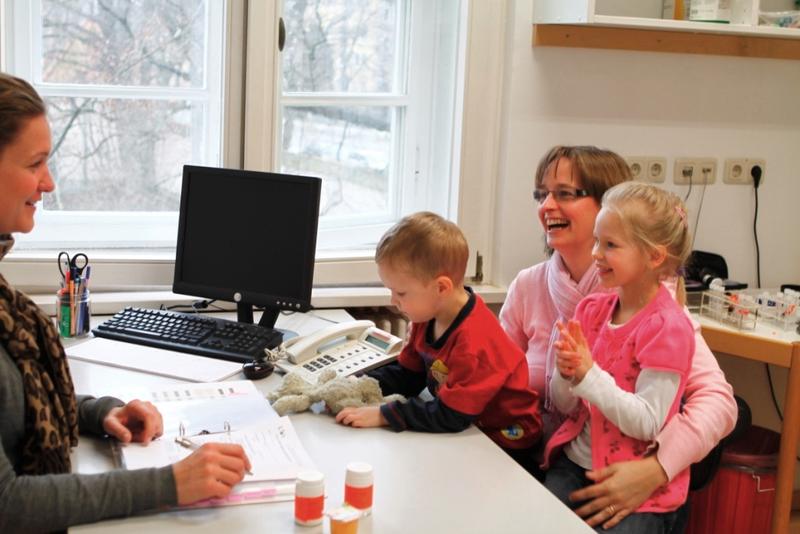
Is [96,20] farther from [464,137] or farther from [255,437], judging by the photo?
[255,437]

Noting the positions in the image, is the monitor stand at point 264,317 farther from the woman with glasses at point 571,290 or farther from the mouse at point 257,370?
the woman with glasses at point 571,290

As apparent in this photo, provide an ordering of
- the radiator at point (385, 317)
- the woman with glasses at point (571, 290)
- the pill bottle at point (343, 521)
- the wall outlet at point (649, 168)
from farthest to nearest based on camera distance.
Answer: the wall outlet at point (649, 168) < the radiator at point (385, 317) < the woman with glasses at point (571, 290) < the pill bottle at point (343, 521)

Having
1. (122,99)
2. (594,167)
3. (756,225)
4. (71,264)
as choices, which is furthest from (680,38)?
(71,264)

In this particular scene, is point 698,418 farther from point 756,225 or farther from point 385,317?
point 756,225

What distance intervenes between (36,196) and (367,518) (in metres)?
0.76

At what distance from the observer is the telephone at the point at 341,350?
7.05ft

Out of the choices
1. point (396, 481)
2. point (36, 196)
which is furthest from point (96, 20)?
point (396, 481)

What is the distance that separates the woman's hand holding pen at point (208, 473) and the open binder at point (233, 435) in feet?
0.11

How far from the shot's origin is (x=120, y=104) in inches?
111

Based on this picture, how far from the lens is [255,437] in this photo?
1.70 meters

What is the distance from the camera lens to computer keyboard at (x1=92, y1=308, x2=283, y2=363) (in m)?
2.26

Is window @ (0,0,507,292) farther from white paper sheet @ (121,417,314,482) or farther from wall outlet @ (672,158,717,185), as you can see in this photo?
white paper sheet @ (121,417,314,482)

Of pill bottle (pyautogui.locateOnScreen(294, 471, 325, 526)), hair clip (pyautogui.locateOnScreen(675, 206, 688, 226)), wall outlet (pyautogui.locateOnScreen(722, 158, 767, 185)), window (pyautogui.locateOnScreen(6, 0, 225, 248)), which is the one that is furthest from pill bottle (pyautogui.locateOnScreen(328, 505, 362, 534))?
wall outlet (pyautogui.locateOnScreen(722, 158, 767, 185))

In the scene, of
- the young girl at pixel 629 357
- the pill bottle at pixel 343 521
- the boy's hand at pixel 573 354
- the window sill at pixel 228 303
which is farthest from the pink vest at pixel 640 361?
the window sill at pixel 228 303
